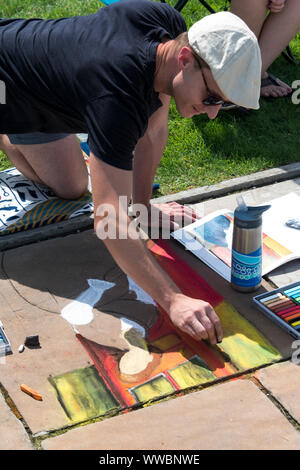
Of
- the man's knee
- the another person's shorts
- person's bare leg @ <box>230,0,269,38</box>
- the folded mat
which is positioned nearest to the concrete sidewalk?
the folded mat

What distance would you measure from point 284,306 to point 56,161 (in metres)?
1.44

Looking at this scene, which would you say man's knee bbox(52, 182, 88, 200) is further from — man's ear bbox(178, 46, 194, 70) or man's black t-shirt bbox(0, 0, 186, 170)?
man's ear bbox(178, 46, 194, 70)

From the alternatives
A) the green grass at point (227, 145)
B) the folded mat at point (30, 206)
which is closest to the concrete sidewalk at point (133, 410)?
Result: the folded mat at point (30, 206)

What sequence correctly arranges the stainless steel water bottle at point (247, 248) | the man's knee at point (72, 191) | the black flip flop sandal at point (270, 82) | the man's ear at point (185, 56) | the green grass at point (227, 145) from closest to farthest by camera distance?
1. the man's ear at point (185, 56)
2. the stainless steel water bottle at point (247, 248)
3. the man's knee at point (72, 191)
4. the green grass at point (227, 145)
5. the black flip flop sandal at point (270, 82)

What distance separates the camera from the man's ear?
2438 millimetres

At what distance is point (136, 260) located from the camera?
8.51 feet

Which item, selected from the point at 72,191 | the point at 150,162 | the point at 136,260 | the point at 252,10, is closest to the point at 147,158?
the point at 150,162

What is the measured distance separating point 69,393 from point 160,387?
1.11ft

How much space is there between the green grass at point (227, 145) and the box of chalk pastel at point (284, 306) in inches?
44.1

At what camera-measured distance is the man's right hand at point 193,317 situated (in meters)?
2.56

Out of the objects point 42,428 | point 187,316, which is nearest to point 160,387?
point 187,316

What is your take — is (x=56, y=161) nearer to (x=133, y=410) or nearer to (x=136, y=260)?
(x=136, y=260)

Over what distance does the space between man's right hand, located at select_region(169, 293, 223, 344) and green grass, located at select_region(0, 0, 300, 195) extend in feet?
4.36

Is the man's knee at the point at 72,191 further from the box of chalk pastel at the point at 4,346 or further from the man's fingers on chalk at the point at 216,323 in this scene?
the man's fingers on chalk at the point at 216,323
